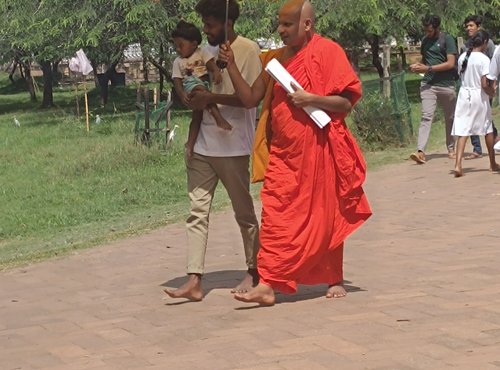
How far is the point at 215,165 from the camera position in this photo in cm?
614

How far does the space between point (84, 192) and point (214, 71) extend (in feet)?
26.6

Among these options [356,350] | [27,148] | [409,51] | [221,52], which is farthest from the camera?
[409,51]

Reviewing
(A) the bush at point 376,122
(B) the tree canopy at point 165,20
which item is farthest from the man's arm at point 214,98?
(B) the tree canopy at point 165,20

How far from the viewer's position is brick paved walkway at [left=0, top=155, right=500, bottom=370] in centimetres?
490

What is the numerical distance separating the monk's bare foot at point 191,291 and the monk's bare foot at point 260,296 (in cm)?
37

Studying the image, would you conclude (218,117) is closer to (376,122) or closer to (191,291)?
(191,291)

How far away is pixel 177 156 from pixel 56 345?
11.7 meters

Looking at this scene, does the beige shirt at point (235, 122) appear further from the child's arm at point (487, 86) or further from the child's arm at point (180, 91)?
the child's arm at point (487, 86)

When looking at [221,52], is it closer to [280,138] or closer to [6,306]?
[280,138]

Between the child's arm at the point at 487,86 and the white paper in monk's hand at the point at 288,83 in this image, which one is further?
the child's arm at the point at 487,86

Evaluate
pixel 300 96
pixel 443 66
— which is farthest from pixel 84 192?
pixel 300 96

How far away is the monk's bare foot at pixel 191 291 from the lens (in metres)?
6.17

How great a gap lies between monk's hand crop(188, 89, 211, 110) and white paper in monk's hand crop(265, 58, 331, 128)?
404 mm

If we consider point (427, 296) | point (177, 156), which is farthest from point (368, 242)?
point (177, 156)
